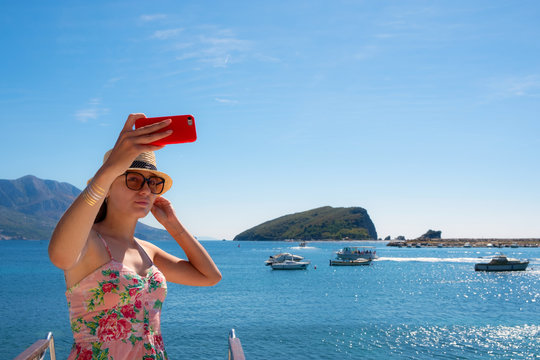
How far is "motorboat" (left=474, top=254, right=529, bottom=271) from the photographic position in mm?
67500

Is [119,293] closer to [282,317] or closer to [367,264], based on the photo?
[282,317]

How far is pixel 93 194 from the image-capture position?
1.54 m

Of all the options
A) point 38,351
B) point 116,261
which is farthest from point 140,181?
point 38,351

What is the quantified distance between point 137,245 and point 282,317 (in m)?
31.8

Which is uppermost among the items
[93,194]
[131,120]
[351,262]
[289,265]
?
[131,120]

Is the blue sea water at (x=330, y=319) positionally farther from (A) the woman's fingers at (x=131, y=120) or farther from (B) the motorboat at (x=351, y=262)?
(B) the motorboat at (x=351, y=262)

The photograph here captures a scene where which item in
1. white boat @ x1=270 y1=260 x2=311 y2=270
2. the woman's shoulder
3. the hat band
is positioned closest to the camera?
the hat band

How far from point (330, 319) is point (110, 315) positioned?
→ 32292 mm

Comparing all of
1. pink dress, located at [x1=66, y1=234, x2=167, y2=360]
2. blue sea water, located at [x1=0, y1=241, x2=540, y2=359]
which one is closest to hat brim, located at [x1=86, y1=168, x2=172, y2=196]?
pink dress, located at [x1=66, y1=234, x2=167, y2=360]

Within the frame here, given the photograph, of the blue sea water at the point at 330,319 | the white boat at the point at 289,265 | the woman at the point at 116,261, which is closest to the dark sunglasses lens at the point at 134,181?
the woman at the point at 116,261

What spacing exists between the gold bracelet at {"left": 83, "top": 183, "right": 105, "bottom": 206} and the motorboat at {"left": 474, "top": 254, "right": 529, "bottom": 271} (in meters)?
75.3

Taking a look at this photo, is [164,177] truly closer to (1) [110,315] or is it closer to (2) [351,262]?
(1) [110,315]

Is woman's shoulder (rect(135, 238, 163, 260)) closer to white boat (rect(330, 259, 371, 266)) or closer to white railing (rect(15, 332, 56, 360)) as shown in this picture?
white railing (rect(15, 332, 56, 360))

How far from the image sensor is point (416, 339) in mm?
25516
